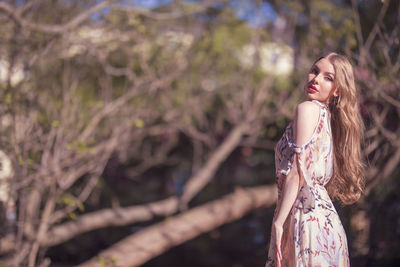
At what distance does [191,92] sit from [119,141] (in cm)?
220

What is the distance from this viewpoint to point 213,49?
26.0ft

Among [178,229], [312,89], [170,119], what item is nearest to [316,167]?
[312,89]

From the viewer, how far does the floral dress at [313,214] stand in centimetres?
246

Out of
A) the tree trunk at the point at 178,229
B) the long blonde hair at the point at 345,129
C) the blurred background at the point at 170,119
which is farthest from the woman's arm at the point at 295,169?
the tree trunk at the point at 178,229

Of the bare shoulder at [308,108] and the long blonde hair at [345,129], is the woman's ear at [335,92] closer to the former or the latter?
the long blonde hair at [345,129]

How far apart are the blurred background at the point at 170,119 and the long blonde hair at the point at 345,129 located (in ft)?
4.93

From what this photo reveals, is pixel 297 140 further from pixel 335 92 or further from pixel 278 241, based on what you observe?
pixel 278 241

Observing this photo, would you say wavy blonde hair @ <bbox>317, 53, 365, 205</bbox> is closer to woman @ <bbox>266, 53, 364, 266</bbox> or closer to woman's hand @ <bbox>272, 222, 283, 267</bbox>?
woman @ <bbox>266, 53, 364, 266</bbox>

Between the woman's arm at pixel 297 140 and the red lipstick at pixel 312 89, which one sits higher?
the red lipstick at pixel 312 89

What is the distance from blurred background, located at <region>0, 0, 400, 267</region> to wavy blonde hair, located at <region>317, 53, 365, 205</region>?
1504 millimetres

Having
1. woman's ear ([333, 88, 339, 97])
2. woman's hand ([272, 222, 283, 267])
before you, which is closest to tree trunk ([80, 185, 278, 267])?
woman's hand ([272, 222, 283, 267])

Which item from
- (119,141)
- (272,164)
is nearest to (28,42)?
(119,141)

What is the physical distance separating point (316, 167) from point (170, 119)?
4.67 meters

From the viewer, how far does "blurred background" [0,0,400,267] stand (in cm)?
446
